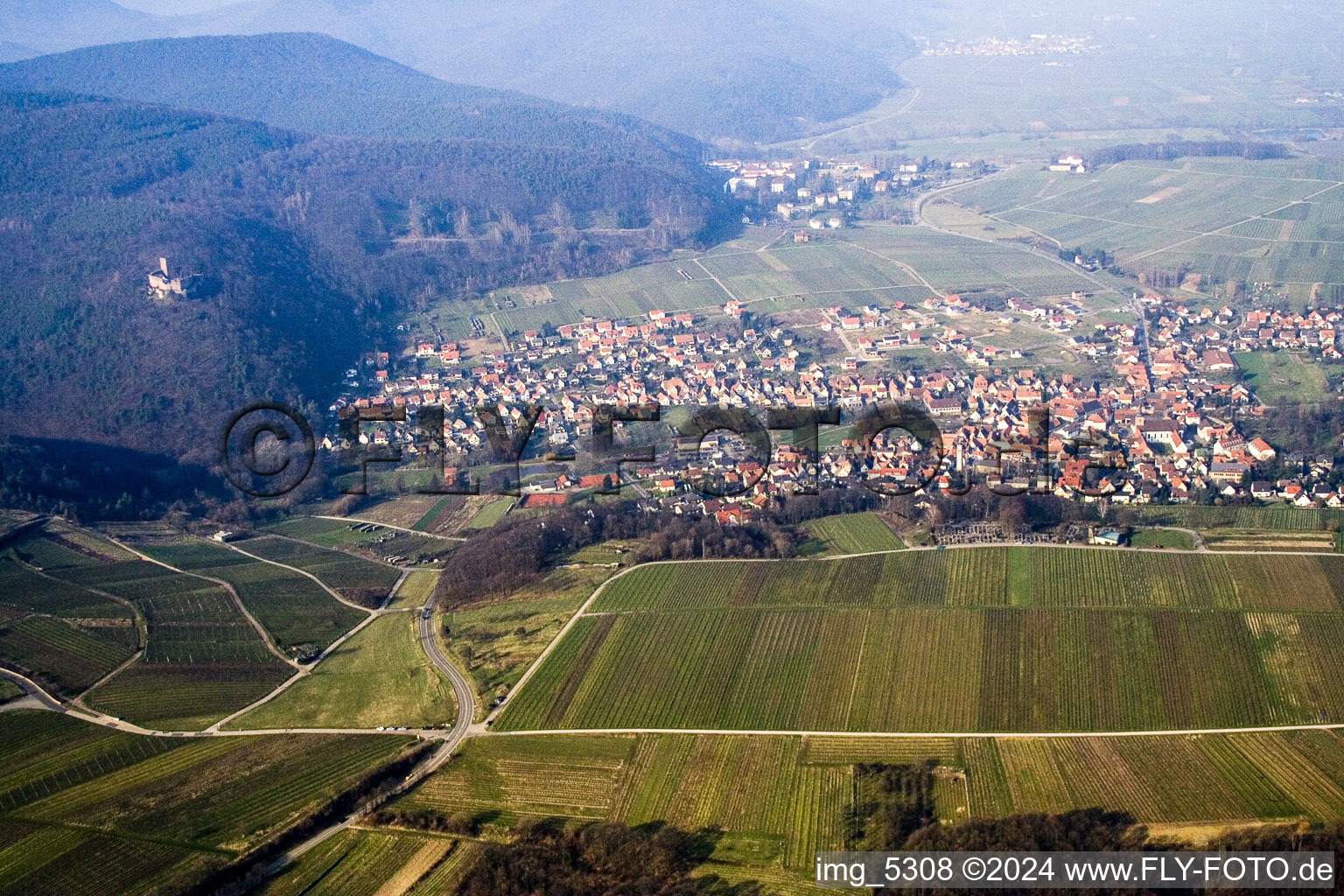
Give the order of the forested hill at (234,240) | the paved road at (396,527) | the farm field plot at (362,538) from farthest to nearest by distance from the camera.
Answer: the forested hill at (234,240) → the paved road at (396,527) → the farm field plot at (362,538)

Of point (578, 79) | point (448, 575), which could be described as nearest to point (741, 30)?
point (578, 79)

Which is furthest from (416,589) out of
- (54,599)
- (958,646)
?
(958,646)

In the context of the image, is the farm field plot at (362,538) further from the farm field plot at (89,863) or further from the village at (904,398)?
the farm field plot at (89,863)

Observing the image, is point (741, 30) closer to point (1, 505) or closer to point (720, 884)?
point (1, 505)

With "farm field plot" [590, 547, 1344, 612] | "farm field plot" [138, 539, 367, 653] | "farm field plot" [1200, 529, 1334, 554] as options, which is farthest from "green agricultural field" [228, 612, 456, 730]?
"farm field plot" [1200, 529, 1334, 554]

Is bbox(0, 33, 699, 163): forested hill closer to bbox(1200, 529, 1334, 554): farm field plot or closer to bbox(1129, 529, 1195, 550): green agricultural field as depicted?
bbox(1129, 529, 1195, 550): green agricultural field

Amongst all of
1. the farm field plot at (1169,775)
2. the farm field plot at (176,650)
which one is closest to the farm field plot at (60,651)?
the farm field plot at (176,650)
